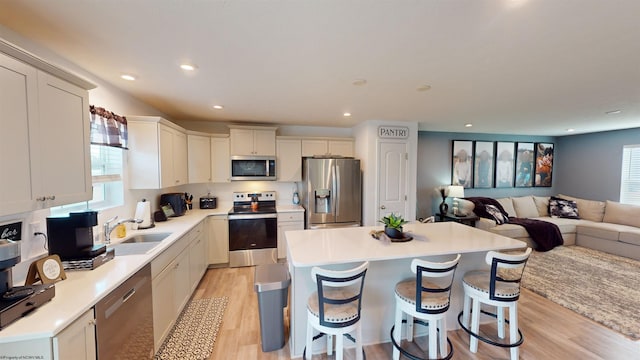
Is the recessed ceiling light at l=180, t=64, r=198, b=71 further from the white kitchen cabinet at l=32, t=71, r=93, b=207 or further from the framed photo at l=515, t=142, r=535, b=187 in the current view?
the framed photo at l=515, t=142, r=535, b=187

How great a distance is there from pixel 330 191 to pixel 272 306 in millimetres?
2328

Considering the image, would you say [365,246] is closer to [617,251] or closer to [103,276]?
[103,276]

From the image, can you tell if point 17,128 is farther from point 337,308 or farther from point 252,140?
point 252,140

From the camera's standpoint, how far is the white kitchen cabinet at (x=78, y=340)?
1.09 metres

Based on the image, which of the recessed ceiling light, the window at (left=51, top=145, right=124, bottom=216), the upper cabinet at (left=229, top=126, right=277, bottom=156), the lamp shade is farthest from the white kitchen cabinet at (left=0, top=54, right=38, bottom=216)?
the lamp shade

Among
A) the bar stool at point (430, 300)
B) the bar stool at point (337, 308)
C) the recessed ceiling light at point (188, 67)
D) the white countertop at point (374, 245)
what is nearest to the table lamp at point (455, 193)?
the white countertop at point (374, 245)

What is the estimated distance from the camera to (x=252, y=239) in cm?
386

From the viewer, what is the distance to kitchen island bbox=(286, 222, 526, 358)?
1.90 meters

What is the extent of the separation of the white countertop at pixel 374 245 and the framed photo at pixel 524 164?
15.1 ft

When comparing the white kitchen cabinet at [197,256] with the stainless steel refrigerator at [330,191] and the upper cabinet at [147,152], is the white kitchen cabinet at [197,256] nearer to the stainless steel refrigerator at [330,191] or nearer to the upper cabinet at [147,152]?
the upper cabinet at [147,152]

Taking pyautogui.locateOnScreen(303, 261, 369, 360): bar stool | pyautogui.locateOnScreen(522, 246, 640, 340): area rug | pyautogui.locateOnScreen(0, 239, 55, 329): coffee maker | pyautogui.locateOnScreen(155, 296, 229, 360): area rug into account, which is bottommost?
pyautogui.locateOnScreen(155, 296, 229, 360): area rug

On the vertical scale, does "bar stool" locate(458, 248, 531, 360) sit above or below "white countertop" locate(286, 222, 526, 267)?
below

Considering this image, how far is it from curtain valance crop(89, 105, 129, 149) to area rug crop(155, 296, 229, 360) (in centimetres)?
189

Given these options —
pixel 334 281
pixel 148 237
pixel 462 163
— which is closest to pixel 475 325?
pixel 334 281
